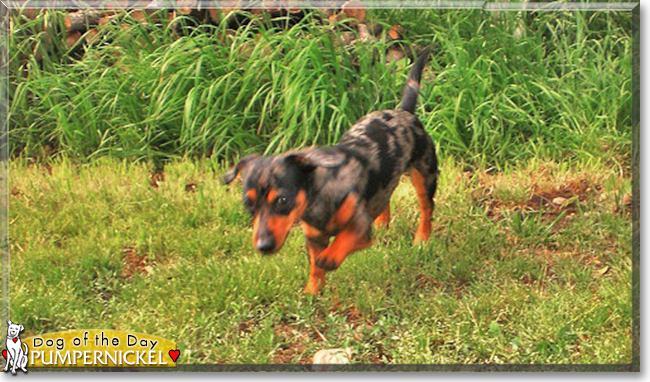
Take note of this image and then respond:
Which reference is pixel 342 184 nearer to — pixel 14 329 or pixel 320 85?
pixel 320 85

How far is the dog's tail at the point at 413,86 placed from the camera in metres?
4.78

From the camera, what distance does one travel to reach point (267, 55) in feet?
16.0

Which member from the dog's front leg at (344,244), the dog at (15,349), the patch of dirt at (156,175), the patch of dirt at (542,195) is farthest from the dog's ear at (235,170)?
the dog at (15,349)

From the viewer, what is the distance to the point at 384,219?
4797 mm

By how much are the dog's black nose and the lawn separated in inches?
22.2

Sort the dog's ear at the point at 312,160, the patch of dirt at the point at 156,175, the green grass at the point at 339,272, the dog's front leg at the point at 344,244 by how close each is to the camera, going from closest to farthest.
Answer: the dog's ear at the point at 312,160 → the dog's front leg at the point at 344,244 → the green grass at the point at 339,272 → the patch of dirt at the point at 156,175

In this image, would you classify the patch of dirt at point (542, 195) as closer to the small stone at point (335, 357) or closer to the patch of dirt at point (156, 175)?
the small stone at point (335, 357)

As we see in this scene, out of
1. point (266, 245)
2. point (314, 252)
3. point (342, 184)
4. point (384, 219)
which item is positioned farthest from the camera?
point (384, 219)

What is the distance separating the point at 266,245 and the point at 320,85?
992 millimetres

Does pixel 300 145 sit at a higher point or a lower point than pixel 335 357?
higher

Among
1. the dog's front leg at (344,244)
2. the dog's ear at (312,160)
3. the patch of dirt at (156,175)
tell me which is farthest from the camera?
the patch of dirt at (156,175)

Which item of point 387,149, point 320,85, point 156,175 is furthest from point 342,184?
point 156,175

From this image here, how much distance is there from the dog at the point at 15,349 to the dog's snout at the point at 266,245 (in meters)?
1.30

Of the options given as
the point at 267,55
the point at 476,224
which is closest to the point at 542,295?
the point at 476,224
